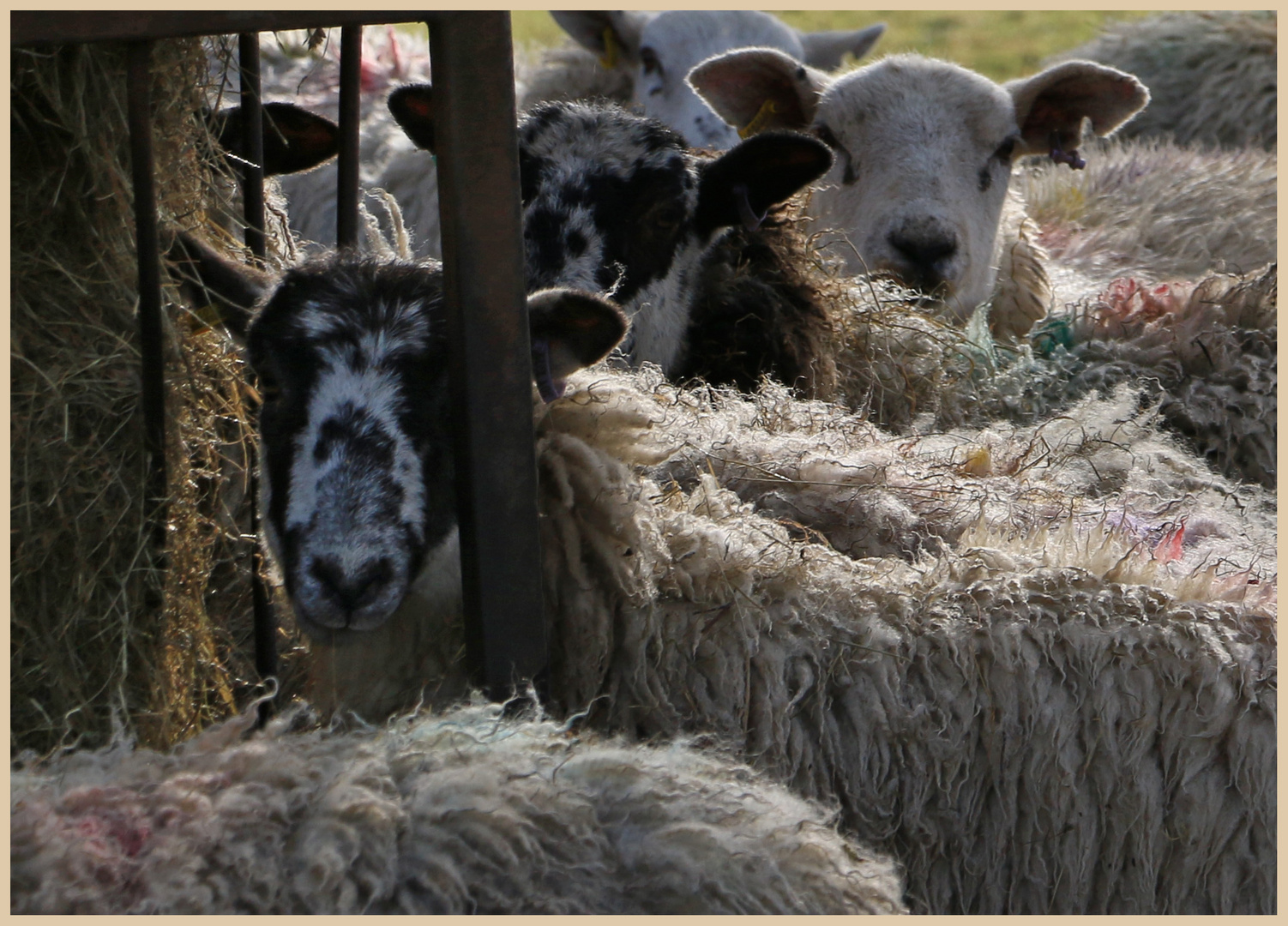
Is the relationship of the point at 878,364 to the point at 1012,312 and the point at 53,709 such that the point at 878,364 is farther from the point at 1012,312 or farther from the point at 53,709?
the point at 53,709

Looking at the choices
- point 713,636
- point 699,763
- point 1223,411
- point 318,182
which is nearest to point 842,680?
point 713,636

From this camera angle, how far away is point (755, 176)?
3951mm

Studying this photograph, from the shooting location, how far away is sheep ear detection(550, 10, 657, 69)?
23.7 ft

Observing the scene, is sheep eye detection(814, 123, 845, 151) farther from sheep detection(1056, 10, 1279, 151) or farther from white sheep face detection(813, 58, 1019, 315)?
sheep detection(1056, 10, 1279, 151)

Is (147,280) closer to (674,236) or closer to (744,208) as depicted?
(674,236)

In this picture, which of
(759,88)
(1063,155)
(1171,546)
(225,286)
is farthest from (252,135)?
(1063,155)

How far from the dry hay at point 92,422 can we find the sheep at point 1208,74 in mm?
7119

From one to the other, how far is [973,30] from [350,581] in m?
17.7

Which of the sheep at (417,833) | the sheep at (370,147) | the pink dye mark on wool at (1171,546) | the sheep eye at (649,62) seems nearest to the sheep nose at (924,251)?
the sheep at (370,147)

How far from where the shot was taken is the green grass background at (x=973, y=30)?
1556 cm

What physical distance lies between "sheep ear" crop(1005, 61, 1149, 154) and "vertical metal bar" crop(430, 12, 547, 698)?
3325mm

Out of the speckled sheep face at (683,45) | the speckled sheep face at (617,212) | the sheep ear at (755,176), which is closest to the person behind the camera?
the speckled sheep face at (617,212)

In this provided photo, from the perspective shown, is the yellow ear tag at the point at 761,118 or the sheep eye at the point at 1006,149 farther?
the yellow ear tag at the point at 761,118

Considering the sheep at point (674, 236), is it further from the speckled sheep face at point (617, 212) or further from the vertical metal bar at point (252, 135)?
the vertical metal bar at point (252, 135)
